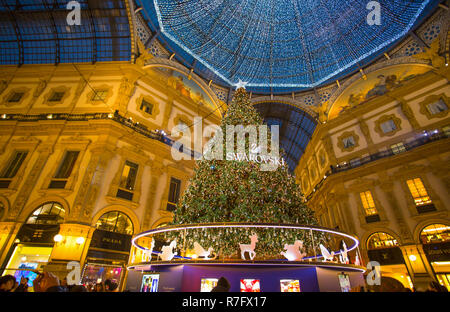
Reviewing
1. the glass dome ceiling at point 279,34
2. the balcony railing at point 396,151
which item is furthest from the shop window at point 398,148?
the glass dome ceiling at point 279,34

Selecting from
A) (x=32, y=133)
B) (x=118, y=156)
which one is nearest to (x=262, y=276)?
(x=118, y=156)

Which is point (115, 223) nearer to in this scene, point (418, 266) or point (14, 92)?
point (14, 92)

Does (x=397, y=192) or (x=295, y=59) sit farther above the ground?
(x=295, y=59)

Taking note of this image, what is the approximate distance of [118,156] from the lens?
16.3 meters

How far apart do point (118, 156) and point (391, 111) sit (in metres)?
25.9

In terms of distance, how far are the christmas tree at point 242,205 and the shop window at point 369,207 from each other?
1131 cm

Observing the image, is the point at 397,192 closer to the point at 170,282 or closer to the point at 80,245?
the point at 170,282

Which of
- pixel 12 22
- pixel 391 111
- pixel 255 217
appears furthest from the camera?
pixel 391 111

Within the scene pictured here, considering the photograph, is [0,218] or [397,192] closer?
[0,218]

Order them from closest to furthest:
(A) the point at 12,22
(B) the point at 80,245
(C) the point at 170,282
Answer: (C) the point at 170,282 → (B) the point at 80,245 → (A) the point at 12,22

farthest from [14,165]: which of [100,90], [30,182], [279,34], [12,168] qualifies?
[279,34]

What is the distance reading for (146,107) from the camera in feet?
65.3

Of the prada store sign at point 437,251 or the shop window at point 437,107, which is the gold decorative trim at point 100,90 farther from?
the shop window at point 437,107

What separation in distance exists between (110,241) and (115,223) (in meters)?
1.23
